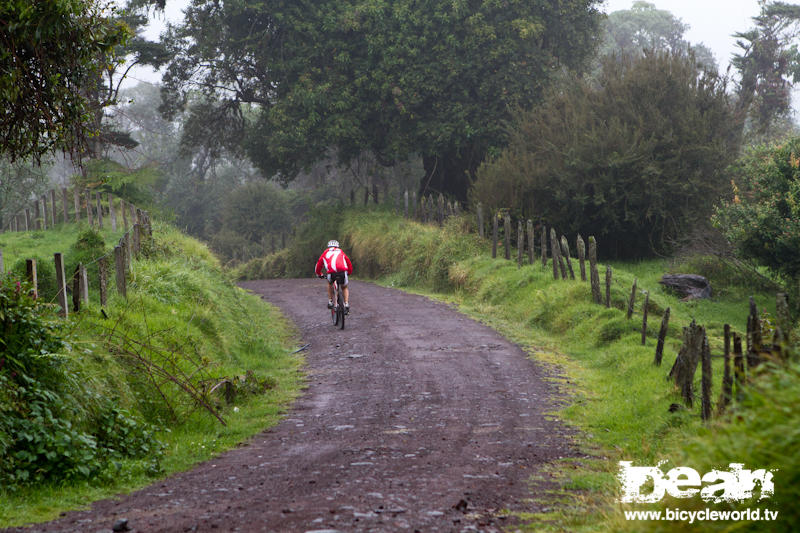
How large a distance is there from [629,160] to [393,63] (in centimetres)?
1130

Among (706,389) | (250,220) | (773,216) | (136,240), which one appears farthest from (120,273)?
(250,220)

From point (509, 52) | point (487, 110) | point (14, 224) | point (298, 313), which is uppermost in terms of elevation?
point (509, 52)

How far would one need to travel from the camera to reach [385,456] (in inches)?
310

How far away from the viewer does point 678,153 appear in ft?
80.2

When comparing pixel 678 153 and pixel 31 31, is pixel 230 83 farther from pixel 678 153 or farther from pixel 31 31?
pixel 31 31

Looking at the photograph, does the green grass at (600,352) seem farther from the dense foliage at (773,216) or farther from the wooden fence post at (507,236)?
the dense foliage at (773,216)

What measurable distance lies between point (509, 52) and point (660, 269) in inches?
443

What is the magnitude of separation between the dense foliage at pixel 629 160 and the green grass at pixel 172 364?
1121 centimetres

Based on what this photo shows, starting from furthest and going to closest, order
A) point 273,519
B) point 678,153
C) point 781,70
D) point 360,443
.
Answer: point 781,70 < point 678,153 < point 360,443 < point 273,519

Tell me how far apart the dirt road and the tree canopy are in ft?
15.6

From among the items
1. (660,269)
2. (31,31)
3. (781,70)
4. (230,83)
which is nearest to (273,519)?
(31,31)

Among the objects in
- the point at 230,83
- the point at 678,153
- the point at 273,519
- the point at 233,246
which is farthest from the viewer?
Result: the point at 233,246

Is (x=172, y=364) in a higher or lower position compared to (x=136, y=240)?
lower

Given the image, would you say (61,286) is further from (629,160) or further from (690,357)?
(629,160)
